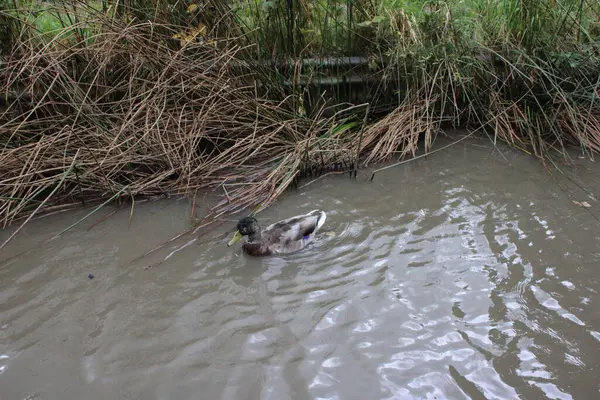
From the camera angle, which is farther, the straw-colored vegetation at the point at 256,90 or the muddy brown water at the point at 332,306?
the straw-colored vegetation at the point at 256,90

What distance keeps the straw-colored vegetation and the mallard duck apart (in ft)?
2.06

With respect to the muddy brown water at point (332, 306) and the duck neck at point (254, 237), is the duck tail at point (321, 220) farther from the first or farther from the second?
the duck neck at point (254, 237)

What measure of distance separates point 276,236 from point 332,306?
778mm

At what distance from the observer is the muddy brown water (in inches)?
95.3

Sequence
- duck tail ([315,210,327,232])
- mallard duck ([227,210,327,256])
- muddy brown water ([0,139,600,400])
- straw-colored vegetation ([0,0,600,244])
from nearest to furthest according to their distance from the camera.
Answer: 1. muddy brown water ([0,139,600,400])
2. mallard duck ([227,210,327,256])
3. duck tail ([315,210,327,232])
4. straw-colored vegetation ([0,0,600,244])

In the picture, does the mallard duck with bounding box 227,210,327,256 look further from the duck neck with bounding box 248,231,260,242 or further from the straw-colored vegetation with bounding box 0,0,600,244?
the straw-colored vegetation with bounding box 0,0,600,244

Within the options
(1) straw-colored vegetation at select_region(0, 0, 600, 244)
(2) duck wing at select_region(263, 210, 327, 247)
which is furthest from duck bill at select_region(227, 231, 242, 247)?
(1) straw-colored vegetation at select_region(0, 0, 600, 244)

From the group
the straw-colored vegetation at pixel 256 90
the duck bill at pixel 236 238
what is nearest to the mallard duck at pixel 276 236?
the duck bill at pixel 236 238

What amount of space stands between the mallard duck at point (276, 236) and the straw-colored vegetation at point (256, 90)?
63cm

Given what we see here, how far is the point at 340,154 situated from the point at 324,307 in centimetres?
216

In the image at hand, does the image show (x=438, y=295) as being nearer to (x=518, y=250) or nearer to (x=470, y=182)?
(x=518, y=250)

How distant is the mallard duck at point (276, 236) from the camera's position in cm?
350

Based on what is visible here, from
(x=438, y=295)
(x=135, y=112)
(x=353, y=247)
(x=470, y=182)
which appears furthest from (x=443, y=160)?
(x=135, y=112)

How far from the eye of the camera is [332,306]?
2918 millimetres
